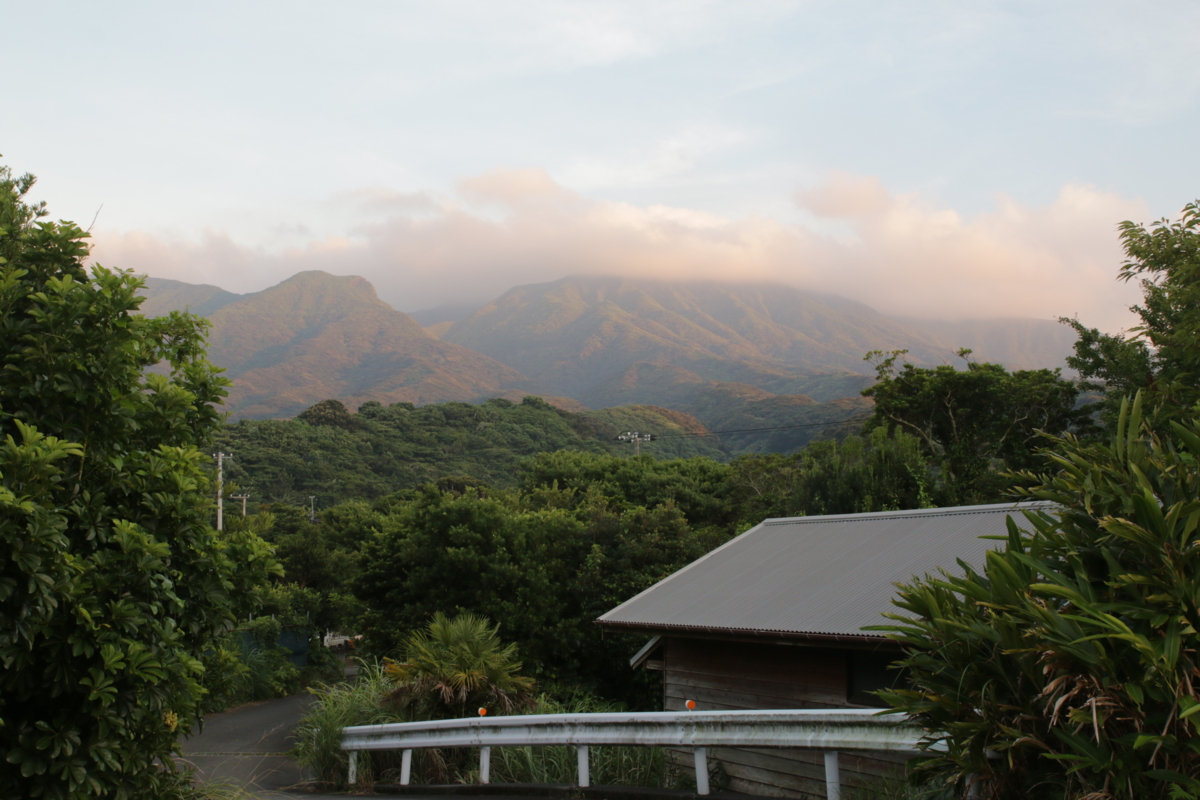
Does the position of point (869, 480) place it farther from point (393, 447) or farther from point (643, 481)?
point (393, 447)

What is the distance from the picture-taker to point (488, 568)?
21.2 meters

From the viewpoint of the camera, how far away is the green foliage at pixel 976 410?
35875mm

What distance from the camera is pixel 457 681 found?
37.1 ft

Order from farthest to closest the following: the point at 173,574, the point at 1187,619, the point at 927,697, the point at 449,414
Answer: the point at 449,414, the point at 173,574, the point at 927,697, the point at 1187,619

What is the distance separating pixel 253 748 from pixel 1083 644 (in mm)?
17365

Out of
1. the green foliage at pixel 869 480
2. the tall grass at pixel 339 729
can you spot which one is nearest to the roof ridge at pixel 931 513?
the tall grass at pixel 339 729

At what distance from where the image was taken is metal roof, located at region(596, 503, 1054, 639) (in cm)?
988

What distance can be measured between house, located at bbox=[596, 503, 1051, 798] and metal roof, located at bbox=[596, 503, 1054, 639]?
0.8 inches

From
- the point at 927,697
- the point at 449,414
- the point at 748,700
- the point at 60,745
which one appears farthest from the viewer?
the point at 449,414

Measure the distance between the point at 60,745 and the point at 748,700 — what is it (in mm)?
8132

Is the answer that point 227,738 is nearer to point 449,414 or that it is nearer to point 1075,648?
point 1075,648

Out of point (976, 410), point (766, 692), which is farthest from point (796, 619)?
point (976, 410)

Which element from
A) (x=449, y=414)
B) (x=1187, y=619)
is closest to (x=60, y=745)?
(x=1187, y=619)

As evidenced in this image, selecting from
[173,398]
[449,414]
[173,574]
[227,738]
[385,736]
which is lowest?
[227,738]
